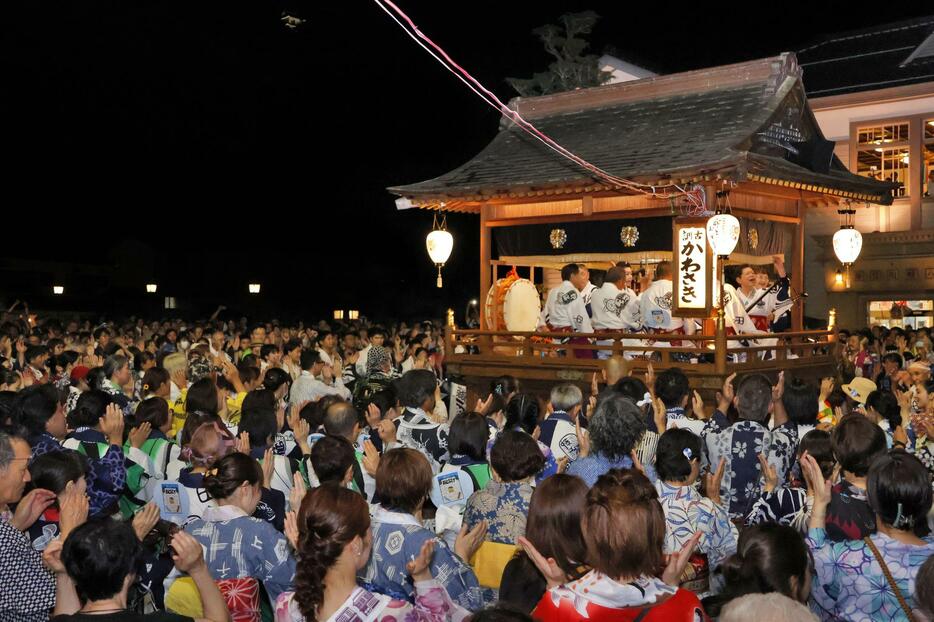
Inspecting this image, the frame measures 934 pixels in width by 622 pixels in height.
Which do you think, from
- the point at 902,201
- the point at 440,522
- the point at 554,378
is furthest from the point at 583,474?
the point at 902,201

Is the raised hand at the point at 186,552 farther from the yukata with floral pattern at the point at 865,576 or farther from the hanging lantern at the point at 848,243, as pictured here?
the hanging lantern at the point at 848,243

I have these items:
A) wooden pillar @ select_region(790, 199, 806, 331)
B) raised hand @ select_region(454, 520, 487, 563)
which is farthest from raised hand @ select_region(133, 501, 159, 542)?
wooden pillar @ select_region(790, 199, 806, 331)

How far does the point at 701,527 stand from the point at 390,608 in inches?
69.8

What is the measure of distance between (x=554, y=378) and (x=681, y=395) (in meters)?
6.12

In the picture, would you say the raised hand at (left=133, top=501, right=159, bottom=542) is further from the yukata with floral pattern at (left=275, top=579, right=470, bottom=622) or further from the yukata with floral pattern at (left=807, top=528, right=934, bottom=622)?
the yukata with floral pattern at (left=807, top=528, right=934, bottom=622)

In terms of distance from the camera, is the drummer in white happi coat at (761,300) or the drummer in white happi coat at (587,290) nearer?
the drummer in white happi coat at (587,290)

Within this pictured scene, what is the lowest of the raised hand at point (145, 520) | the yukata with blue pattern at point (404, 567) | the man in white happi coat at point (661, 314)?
the yukata with blue pattern at point (404, 567)

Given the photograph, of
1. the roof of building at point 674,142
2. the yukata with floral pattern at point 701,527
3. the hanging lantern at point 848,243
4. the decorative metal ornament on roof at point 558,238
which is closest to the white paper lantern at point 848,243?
the hanging lantern at point 848,243

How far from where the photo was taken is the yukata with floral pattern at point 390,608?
2816mm

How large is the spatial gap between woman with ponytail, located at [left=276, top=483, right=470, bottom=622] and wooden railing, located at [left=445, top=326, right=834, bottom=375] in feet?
28.8

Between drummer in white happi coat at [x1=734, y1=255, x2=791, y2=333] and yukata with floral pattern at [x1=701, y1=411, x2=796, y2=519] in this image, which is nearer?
yukata with floral pattern at [x1=701, y1=411, x2=796, y2=519]

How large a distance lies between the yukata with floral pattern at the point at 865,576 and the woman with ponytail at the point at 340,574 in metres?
1.43

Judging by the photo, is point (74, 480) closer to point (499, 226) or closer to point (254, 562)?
point (254, 562)

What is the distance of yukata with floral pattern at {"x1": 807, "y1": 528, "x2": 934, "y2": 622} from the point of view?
10.3 ft
